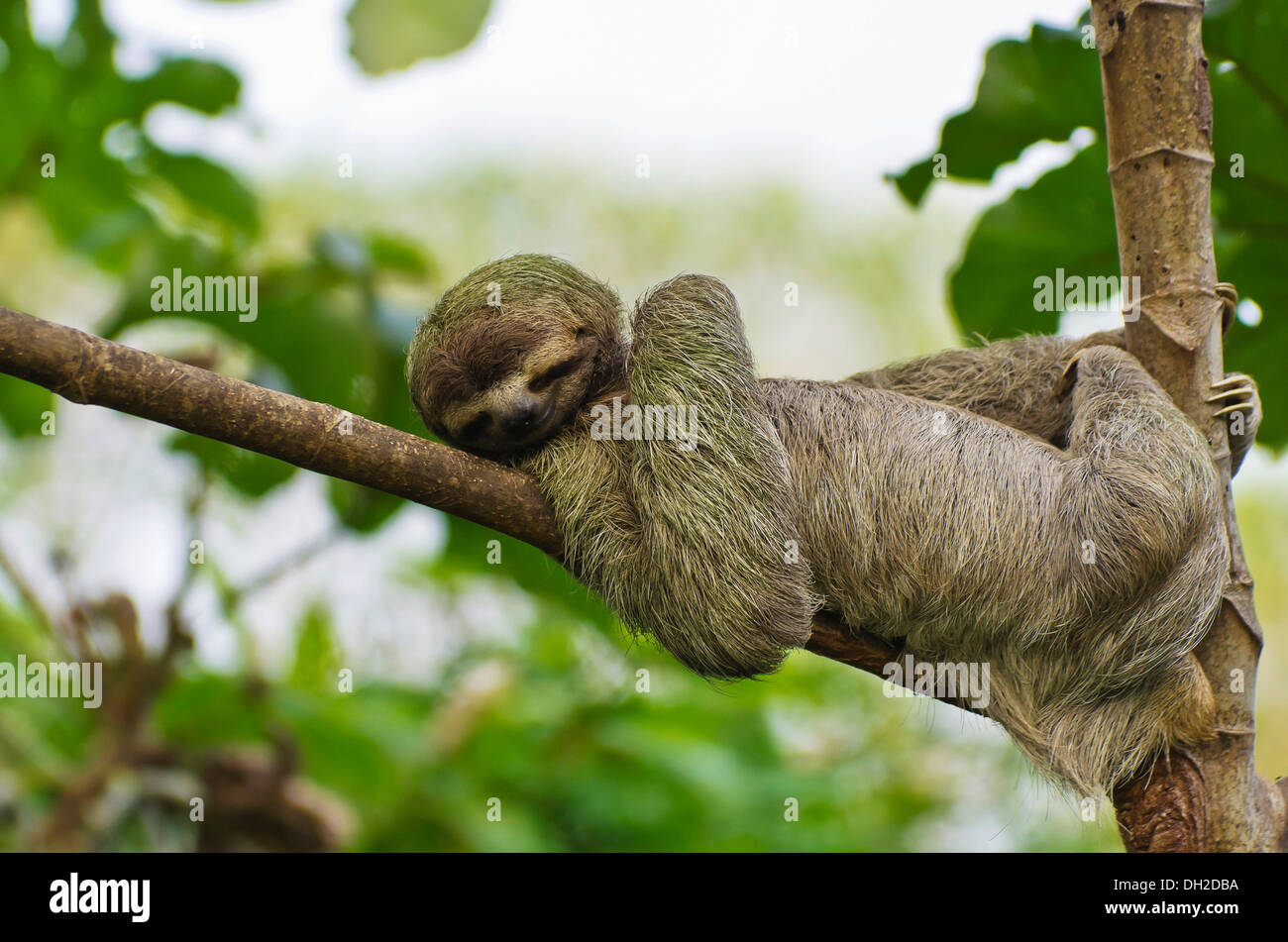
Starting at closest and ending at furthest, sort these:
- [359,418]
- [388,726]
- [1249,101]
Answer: [359,418], [1249,101], [388,726]

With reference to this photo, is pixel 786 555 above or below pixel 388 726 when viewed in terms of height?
above

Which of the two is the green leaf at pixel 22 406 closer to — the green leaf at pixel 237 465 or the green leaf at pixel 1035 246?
the green leaf at pixel 237 465

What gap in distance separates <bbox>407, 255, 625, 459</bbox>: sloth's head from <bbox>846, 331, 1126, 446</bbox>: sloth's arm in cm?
161

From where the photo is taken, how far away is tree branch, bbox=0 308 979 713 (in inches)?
134

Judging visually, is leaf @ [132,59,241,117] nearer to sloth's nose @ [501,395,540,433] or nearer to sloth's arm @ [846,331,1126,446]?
sloth's nose @ [501,395,540,433]

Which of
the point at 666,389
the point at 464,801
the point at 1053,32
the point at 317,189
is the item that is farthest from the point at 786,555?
the point at 317,189

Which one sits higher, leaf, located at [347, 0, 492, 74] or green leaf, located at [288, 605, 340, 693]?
leaf, located at [347, 0, 492, 74]

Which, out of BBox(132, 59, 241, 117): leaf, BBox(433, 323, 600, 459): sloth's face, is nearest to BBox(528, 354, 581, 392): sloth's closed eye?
BBox(433, 323, 600, 459): sloth's face

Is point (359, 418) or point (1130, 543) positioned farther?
point (1130, 543)

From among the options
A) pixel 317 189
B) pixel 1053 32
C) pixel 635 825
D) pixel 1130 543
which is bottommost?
pixel 635 825

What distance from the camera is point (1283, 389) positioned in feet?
21.0

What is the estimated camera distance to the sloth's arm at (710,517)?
4168mm
